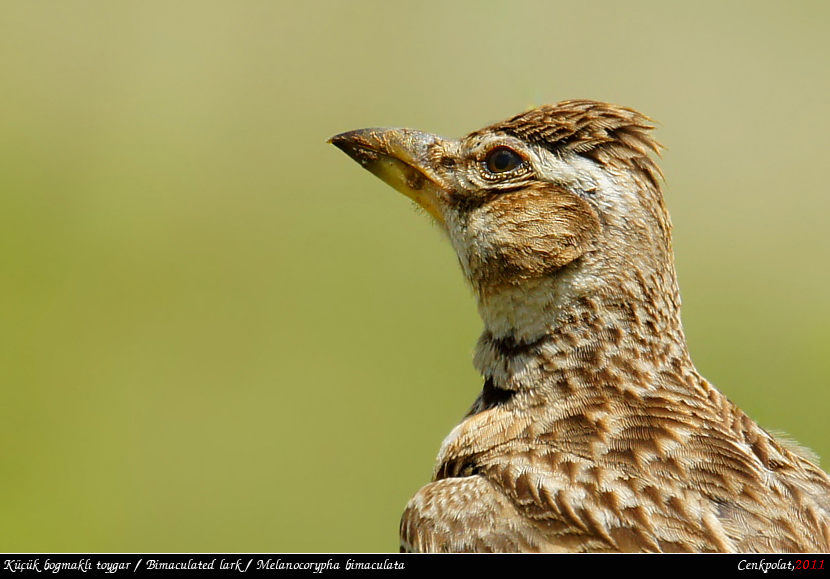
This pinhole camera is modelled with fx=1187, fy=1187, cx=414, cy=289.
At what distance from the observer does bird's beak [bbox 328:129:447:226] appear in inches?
203

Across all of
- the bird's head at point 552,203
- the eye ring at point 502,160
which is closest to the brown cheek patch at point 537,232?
the bird's head at point 552,203

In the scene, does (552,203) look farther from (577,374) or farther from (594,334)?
(577,374)

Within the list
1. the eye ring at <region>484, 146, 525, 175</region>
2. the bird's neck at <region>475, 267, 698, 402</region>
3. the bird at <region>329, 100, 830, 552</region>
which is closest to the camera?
the bird at <region>329, 100, 830, 552</region>

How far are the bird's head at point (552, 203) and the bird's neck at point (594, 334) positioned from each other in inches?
0.6

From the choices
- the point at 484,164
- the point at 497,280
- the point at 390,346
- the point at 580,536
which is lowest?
the point at 390,346

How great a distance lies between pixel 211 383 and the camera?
12328mm

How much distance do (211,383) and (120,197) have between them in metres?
3.66

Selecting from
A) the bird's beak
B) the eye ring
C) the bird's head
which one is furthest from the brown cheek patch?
the bird's beak

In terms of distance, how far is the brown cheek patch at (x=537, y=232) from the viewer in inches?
189

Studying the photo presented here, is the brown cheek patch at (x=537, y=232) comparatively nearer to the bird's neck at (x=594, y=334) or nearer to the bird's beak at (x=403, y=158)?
the bird's neck at (x=594, y=334)

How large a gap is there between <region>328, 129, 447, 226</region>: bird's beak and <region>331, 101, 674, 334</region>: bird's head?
13 mm

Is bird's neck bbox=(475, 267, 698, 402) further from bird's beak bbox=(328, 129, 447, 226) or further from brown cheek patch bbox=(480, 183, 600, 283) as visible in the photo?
bird's beak bbox=(328, 129, 447, 226)

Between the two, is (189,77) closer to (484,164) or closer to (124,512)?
(124,512)
